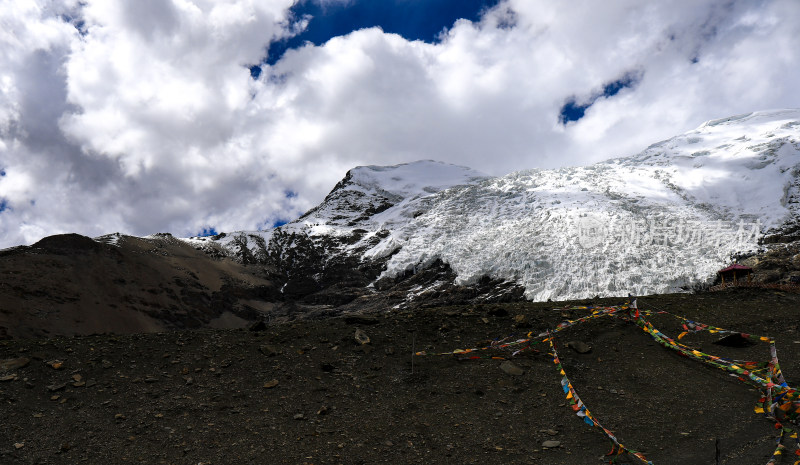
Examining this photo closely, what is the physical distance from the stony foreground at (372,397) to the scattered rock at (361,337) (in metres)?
0.06

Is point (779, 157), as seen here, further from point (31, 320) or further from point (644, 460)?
point (31, 320)

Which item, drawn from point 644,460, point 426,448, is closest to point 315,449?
point 426,448

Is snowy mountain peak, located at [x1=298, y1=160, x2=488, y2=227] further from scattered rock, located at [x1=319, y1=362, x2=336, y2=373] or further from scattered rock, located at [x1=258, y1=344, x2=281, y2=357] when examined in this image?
scattered rock, located at [x1=319, y1=362, x2=336, y2=373]

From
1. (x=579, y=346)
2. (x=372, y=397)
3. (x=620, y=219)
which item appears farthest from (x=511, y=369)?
(x=620, y=219)

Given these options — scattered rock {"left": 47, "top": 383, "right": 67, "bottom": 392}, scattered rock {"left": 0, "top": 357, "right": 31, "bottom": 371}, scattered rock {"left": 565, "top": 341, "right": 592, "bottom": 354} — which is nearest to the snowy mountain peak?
scattered rock {"left": 565, "top": 341, "right": 592, "bottom": 354}

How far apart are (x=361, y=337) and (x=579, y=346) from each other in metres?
5.68

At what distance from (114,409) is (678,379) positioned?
12153 millimetres

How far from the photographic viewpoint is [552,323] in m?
13.0

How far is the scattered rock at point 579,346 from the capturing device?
37.2ft

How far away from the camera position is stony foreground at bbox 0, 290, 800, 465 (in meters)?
7.80

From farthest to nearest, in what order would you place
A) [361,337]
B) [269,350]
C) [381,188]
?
1. [381,188]
2. [361,337]
3. [269,350]

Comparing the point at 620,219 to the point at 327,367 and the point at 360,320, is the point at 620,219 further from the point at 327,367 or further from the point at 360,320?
the point at 327,367

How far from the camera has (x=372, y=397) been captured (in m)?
9.66

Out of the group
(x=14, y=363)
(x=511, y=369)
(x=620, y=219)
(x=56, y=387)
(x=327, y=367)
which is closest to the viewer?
(x=56, y=387)
